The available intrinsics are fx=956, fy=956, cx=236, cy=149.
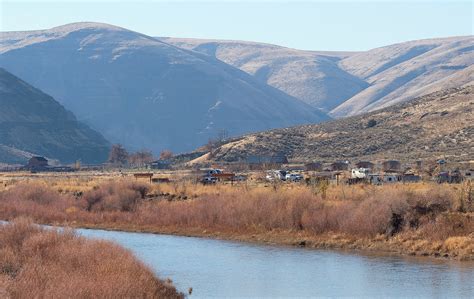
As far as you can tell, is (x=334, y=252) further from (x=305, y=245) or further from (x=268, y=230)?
(x=268, y=230)

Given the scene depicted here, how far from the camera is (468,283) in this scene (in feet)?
130

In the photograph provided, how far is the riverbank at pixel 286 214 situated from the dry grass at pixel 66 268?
19.3m

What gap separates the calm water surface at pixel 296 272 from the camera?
3797 centimetres

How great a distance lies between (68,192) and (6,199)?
Result: 693 centimetres

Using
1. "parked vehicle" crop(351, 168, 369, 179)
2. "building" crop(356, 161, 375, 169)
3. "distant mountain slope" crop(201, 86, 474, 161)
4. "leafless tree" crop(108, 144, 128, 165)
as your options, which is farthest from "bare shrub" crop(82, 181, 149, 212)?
"leafless tree" crop(108, 144, 128, 165)

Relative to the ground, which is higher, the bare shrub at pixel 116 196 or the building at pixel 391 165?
the building at pixel 391 165

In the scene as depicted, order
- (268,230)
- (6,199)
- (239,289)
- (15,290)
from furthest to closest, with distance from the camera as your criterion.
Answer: (6,199)
(268,230)
(239,289)
(15,290)

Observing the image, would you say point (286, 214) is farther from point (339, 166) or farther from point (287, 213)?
point (339, 166)

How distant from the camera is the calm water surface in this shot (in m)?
38.0

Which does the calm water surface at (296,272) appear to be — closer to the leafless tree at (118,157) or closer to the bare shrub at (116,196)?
the bare shrub at (116,196)

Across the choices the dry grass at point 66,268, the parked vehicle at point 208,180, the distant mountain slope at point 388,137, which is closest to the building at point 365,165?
the distant mountain slope at point 388,137

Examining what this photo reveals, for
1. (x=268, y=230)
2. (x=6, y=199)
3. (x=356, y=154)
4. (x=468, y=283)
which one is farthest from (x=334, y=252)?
(x=356, y=154)

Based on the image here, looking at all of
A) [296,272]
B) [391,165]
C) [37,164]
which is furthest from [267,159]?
[296,272]

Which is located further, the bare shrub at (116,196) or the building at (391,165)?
the building at (391,165)
